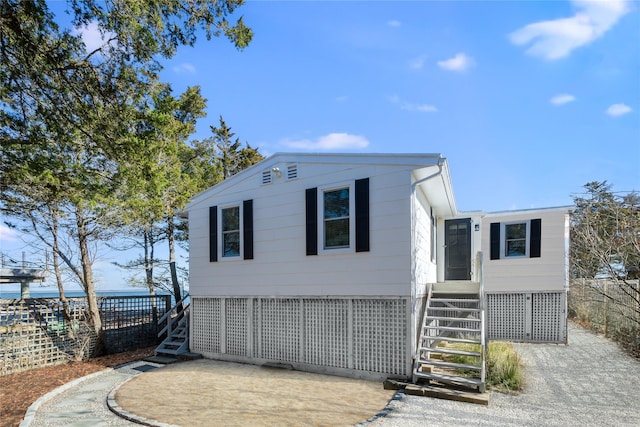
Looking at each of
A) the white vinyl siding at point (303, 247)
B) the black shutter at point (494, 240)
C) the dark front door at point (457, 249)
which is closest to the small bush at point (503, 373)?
the white vinyl siding at point (303, 247)

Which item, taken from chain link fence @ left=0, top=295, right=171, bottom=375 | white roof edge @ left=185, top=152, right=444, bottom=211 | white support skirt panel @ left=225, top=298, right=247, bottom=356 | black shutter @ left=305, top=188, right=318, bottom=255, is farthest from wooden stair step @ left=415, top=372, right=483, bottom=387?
chain link fence @ left=0, top=295, right=171, bottom=375

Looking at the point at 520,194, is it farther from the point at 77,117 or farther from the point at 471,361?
the point at 77,117

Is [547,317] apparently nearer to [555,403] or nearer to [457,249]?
[457,249]

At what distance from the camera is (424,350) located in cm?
669

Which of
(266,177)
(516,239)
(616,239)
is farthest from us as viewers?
(516,239)

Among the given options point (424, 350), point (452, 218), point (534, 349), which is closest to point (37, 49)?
point (424, 350)

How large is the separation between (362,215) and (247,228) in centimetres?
291

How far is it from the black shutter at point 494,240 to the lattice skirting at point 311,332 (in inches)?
257

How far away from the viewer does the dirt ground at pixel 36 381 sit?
5652 mm

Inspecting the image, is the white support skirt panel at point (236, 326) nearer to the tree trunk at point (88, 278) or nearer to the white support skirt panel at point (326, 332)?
the white support skirt panel at point (326, 332)

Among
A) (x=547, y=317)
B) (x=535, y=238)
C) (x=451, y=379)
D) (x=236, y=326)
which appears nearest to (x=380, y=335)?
(x=451, y=379)

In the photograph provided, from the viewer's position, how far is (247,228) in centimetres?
875

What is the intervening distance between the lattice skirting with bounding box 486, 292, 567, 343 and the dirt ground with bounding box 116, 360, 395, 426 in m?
6.77

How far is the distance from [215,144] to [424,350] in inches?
555
